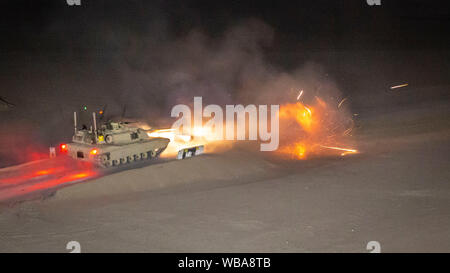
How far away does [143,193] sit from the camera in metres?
13.4

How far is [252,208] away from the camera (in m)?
11.5

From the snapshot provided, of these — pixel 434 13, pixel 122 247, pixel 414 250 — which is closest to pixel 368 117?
pixel 414 250

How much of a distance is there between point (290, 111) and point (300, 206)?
12.7m

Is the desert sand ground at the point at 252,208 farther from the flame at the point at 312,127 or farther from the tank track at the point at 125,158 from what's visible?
the tank track at the point at 125,158

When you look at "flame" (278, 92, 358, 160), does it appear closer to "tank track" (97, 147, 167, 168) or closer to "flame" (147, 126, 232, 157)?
"flame" (147, 126, 232, 157)

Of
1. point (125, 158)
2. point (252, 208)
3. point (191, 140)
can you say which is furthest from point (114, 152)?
point (252, 208)

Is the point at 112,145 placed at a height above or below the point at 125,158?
above

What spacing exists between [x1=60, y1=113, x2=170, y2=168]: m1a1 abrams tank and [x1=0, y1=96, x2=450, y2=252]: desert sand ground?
8.42 feet

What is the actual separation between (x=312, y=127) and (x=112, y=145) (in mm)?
9978

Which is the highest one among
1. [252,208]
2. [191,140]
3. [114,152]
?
[191,140]

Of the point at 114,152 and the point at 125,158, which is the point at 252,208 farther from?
the point at 125,158

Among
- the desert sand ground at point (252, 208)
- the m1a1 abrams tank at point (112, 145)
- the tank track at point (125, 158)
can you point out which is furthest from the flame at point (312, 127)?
the m1a1 abrams tank at point (112, 145)

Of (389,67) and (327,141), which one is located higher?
(389,67)

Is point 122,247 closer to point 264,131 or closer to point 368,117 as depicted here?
point 264,131
